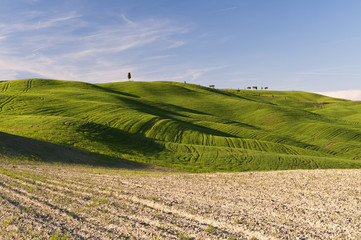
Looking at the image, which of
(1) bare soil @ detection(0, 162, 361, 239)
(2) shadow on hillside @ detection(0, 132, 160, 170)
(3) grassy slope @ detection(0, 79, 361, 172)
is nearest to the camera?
(1) bare soil @ detection(0, 162, 361, 239)

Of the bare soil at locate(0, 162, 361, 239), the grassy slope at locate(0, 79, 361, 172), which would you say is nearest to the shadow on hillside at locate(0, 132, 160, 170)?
the grassy slope at locate(0, 79, 361, 172)

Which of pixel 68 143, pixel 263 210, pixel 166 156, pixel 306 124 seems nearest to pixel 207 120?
pixel 306 124

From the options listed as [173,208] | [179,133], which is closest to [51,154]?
[173,208]

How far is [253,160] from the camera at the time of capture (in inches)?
1854

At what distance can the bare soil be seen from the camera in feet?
42.5

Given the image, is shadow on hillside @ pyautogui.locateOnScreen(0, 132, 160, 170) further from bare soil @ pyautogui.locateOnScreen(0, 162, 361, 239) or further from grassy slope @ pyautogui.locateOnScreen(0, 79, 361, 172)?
bare soil @ pyautogui.locateOnScreen(0, 162, 361, 239)

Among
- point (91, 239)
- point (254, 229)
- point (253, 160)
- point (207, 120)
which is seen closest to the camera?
point (91, 239)

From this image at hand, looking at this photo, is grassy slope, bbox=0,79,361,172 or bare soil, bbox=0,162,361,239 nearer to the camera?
bare soil, bbox=0,162,361,239

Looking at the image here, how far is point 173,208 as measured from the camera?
16406 mm

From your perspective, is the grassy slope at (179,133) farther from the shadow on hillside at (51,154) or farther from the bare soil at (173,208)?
the bare soil at (173,208)

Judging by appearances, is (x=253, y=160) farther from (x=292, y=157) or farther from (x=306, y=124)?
(x=306, y=124)

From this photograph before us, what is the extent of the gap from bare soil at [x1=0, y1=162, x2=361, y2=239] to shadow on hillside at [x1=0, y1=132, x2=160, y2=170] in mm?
10096

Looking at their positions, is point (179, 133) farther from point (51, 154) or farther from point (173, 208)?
point (173, 208)

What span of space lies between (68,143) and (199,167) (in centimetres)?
2203
